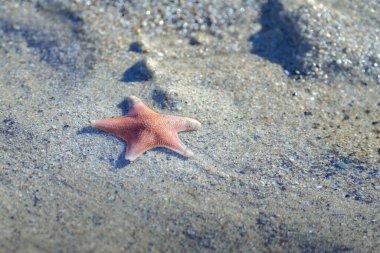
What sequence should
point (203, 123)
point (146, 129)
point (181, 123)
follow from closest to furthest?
1. point (146, 129)
2. point (181, 123)
3. point (203, 123)

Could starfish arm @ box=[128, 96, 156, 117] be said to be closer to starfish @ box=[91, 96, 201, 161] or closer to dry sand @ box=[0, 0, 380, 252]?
starfish @ box=[91, 96, 201, 161]

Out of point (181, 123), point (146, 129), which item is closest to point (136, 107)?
point (146, 129)

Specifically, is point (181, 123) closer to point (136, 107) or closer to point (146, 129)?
point (146, 129)

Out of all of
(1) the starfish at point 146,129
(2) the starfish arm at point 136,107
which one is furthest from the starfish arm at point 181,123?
(2) the starfish arm at point 136,107

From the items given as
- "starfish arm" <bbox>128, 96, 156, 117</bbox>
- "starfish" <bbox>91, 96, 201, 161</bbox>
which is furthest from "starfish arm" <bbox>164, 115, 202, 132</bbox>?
"starfish arm" <bbox>128, 96, 156, 117</bbox>

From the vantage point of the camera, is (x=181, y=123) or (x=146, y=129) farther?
(x=181, y=123)

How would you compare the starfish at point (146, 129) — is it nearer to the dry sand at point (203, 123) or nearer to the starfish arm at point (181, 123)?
the starfish arm at point (181, 123)

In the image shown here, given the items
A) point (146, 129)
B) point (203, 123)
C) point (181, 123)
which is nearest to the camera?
point (146, 129)
